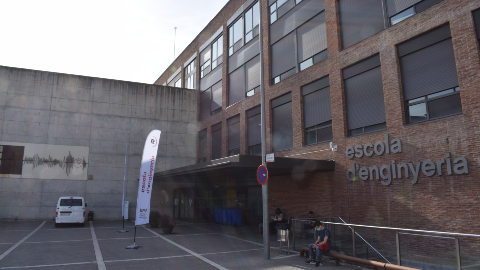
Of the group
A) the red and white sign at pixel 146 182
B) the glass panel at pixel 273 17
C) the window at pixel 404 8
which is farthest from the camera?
the glass panel at pixel 273 17

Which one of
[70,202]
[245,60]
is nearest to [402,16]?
[245,60]

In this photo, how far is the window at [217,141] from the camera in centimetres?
2623

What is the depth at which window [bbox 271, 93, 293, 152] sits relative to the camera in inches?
743

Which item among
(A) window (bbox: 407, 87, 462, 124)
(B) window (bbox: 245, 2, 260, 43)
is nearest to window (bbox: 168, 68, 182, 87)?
(B) window (bbox: 245, 2, 260, 43)

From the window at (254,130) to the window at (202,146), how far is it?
23.3 feet

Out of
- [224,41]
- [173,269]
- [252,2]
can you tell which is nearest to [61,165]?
[224,41]

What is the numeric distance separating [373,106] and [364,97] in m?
0.68

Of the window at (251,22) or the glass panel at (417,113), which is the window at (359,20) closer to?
the glass panel at (417,113)

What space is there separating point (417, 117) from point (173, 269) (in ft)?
32.6

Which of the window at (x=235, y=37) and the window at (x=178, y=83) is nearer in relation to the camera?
the window at (x=235, y=37)

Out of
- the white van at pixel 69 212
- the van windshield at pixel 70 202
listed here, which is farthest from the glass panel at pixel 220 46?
the white van at pixel 69 212

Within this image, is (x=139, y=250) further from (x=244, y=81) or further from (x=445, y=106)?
(x=244, y=81)

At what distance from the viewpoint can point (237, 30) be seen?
81.8 ft

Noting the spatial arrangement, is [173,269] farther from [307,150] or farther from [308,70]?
[308,70]
